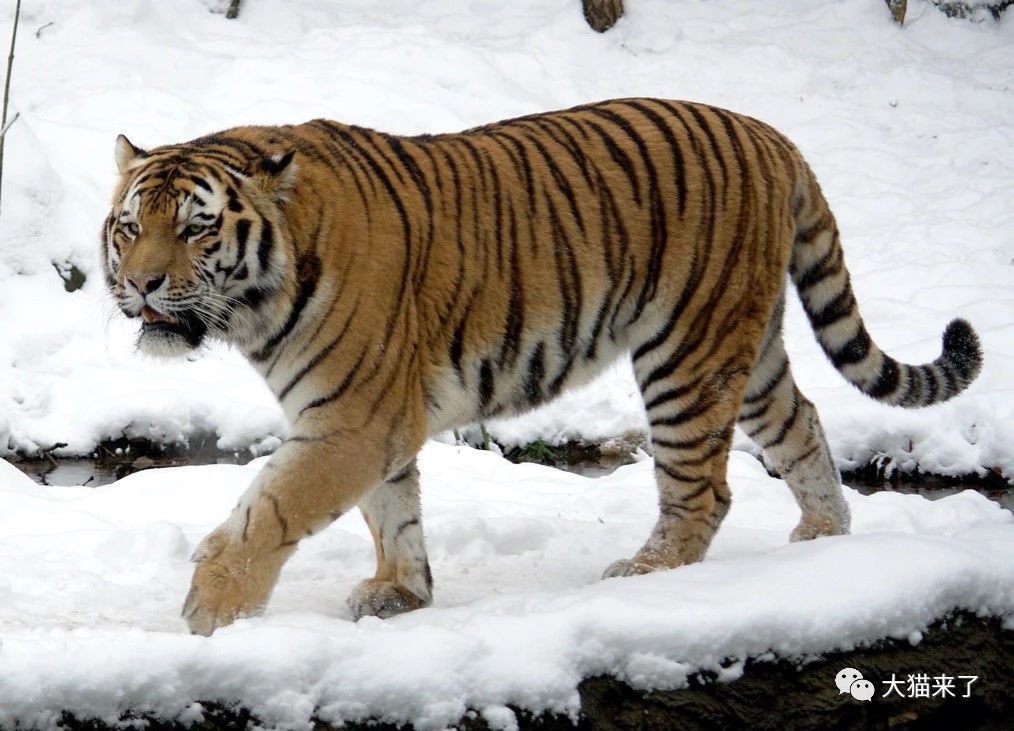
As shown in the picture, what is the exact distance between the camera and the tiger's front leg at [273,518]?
3521 millimetres

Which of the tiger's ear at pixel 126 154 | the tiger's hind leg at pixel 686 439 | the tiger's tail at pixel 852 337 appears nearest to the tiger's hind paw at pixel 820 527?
the tiger's tail at pixel 852 337

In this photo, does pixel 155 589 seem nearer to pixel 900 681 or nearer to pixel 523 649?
pixel 523 649

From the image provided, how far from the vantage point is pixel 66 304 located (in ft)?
28.3

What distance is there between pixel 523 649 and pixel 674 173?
6.16 ft

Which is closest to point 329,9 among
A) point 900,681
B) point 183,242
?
point 183,242

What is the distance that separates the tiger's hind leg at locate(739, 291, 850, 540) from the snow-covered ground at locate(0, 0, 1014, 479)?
2.40 m

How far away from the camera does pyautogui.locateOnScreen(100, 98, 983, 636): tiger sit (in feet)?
12.1

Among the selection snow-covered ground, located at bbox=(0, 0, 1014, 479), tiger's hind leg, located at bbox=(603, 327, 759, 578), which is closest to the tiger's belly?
tiger's hind leg, located at bbox=(603, 327, 759, 578)

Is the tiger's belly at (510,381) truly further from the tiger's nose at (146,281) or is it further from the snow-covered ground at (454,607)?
the tiger's nose at (146,281)

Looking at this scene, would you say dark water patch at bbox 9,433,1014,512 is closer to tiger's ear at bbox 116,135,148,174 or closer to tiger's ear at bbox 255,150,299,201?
tiger's ear at bbox 116,135,148,174

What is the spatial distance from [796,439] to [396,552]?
1.59 m

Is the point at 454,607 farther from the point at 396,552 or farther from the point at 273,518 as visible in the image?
the point at 273,518

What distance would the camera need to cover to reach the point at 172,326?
3.69 m

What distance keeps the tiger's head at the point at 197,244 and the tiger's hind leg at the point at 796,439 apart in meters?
1.97
